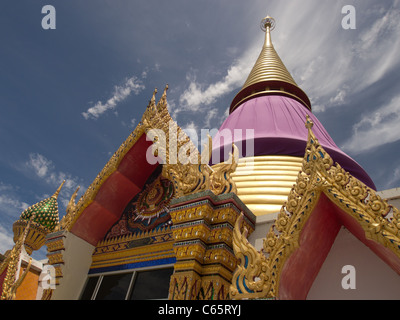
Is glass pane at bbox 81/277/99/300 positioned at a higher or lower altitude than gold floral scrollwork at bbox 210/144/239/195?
lower

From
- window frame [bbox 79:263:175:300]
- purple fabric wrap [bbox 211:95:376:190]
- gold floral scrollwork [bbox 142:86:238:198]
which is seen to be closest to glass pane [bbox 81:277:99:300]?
window frame [bbox 79:263:175:300]

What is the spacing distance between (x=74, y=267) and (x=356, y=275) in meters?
4.43

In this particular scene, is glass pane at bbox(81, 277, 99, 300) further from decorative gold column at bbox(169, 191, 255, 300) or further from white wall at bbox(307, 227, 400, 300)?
white wall at bbox(307, 227, 400, 300)

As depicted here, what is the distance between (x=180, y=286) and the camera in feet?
11.7

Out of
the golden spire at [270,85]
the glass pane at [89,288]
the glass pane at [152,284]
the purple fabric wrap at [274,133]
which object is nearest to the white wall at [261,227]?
the glass pane at [152,284]

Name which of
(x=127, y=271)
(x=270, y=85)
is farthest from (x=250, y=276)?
(x=270, y=85)

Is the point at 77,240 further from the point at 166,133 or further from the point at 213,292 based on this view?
the point at 213,292

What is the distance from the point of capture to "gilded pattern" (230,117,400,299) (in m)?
2.63

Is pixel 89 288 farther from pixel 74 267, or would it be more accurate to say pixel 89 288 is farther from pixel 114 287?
pixel 114 287

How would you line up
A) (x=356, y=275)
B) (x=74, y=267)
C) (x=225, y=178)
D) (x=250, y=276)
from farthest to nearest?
(x=74, y=267)
(x=225, y=178)
(x=356, y=275)
(x=250, y=276)

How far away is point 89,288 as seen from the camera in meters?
5.56

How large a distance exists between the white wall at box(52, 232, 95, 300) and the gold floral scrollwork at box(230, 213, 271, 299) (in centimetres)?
356

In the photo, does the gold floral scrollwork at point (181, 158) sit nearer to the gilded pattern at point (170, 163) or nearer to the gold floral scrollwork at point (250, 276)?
the gilded pattern at point (170, 163)
